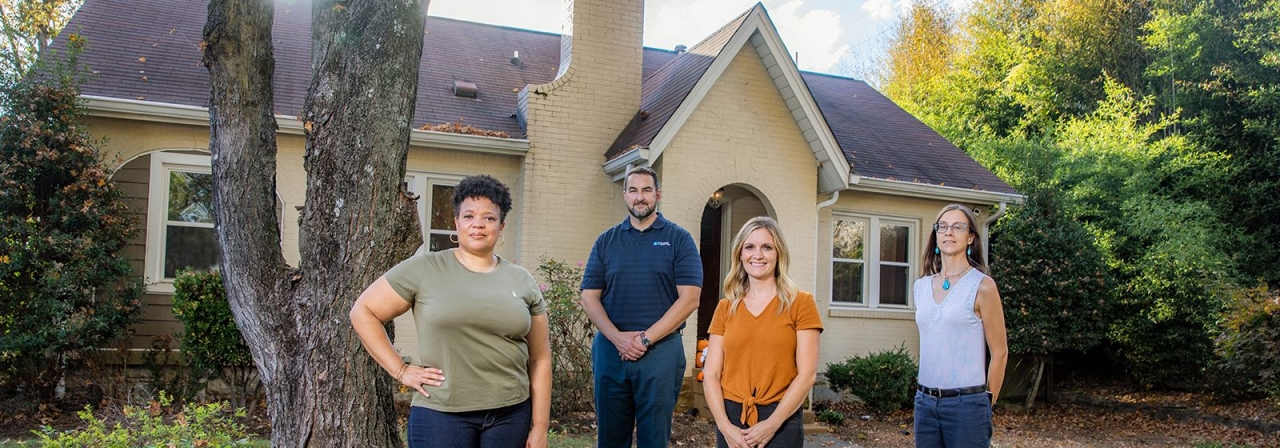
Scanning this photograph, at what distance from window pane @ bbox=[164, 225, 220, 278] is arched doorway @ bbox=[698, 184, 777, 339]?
6.18 meters

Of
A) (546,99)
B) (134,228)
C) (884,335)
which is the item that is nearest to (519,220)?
(546,99)

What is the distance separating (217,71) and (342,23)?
0.90 metres

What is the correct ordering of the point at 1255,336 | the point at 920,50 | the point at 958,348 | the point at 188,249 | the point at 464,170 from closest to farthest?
the point at 958,348, the point at 1255,336, the point at 188,249, the point at 464,170, the point at 920,50

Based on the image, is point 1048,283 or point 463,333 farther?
point 1048,283

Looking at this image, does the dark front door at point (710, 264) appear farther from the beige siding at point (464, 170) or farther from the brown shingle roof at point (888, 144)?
the beige siding at point (464, 170)

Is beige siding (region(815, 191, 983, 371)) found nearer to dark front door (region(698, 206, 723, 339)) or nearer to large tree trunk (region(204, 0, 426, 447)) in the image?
dark front door (region(698, 206, 723, 339))

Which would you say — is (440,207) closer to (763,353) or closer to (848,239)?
(848,239)

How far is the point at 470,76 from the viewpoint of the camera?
41.6 feet

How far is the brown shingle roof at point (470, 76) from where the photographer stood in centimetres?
1034

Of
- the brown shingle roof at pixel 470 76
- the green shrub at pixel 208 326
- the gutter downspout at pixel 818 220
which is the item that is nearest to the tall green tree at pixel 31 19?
the brown shingle roof at pixel 470 76

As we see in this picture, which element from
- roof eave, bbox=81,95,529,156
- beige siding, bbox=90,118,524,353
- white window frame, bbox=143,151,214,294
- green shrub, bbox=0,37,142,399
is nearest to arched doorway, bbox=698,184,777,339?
roof eave, bbox=81,95,529,156

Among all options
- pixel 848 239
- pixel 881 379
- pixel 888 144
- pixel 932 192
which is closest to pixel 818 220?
pixel 848 239

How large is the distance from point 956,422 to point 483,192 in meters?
2.31

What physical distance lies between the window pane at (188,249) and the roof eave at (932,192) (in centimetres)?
787
